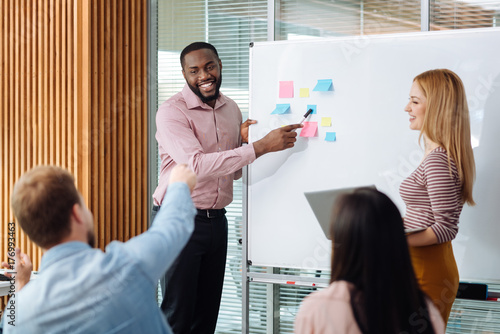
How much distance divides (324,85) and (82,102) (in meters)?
1.75

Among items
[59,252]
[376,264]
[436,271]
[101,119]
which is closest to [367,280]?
[376,264]

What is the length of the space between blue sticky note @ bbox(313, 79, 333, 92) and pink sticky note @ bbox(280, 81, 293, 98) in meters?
0.15

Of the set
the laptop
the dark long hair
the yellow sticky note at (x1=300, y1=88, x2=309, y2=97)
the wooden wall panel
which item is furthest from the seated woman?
the wooden wall panel

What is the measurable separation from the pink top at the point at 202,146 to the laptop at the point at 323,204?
401mm

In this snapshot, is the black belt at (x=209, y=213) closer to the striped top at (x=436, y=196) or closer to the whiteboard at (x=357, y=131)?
the whiteboard at (x=357, y=131)

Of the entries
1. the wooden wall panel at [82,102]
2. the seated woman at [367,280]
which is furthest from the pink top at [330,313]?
the wooden wall panel at [82,102]

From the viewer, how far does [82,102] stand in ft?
13.0

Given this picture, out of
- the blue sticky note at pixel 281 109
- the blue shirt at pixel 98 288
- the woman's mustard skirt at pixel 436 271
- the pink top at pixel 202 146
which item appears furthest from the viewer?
the blue sticky note at pixel 281 109

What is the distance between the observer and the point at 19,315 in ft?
4.32

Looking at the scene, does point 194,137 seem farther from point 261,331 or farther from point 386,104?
point 261,331

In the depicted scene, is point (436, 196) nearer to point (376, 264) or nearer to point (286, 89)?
point (376, 264)

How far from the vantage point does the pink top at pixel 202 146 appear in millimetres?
3051

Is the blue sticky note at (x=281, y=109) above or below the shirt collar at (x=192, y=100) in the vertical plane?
below

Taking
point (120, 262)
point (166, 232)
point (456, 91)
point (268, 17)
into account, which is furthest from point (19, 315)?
point (268, 17)
